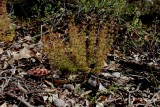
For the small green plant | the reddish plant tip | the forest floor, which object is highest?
the small green plant

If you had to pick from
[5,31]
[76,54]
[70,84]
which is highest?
[5,31]

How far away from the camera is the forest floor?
10.9ft

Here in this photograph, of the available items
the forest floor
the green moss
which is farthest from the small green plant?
the green moss

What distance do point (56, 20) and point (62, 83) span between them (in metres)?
1.54

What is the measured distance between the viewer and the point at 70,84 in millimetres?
3582

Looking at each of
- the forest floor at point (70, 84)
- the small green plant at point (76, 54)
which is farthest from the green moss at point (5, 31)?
the small green plant at point (76, 54)

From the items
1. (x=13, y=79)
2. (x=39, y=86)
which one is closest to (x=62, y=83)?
(x=39, y=86)

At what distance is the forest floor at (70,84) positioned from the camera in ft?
10.9

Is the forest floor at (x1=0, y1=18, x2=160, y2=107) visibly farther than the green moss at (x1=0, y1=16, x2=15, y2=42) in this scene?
No

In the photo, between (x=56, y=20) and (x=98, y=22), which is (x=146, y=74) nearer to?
(x=98, y=22)

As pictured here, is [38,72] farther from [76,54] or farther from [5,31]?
[5,31]

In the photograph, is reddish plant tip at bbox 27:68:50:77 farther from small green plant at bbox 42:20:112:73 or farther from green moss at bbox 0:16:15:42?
green moss at bbox 0:16:15:42

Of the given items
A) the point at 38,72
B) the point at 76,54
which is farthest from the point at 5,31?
the point at 76,54

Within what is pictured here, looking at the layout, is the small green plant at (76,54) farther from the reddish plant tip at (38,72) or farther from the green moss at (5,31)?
the green moss at (5,31)
